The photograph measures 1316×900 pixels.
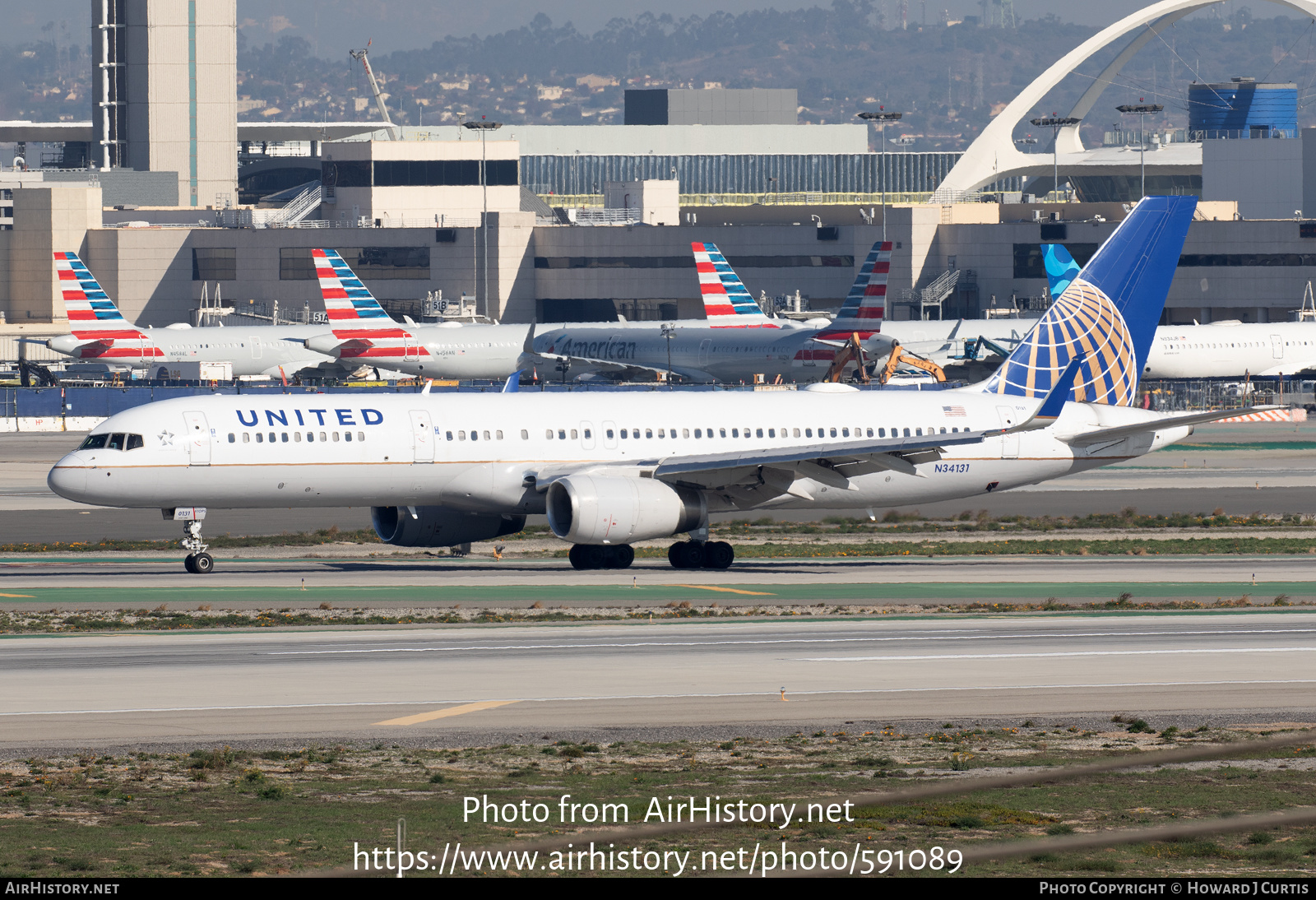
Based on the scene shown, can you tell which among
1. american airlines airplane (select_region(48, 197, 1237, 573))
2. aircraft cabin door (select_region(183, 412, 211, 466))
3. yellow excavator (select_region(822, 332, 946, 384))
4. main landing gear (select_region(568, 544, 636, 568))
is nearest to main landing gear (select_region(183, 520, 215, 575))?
american airlines airplane (select_region(48, 197, 1237, 573))

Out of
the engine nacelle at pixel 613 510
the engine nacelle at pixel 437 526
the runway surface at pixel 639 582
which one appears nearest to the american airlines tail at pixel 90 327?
the runway surface at pixel 639 582

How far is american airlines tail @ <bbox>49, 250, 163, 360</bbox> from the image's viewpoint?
5182 inches

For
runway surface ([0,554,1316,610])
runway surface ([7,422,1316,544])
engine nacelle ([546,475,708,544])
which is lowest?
runway surface ([7,422,1316,544])

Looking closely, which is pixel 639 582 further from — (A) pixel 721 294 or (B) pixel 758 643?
(A) pixel 721 294

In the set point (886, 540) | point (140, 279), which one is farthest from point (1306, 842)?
point (140, 279)

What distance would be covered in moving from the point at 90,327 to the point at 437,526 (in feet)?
306

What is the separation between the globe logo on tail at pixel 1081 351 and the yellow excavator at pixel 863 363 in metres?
56.3

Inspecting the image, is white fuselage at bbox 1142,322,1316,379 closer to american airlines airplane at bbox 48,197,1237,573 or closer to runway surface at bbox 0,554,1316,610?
american airlines airplane at bbox 48,197,1237,573

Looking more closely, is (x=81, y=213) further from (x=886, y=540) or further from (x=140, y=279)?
(x=886, y=540)

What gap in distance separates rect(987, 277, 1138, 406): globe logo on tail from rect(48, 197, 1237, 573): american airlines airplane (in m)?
0.05

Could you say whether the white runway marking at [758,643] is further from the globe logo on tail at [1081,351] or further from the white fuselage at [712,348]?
the white fuselage at [712,348]

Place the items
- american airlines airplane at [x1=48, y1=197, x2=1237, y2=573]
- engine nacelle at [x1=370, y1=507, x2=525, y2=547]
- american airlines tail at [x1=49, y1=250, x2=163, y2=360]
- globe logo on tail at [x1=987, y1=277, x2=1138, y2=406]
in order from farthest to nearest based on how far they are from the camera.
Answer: american airlines tail at [x1=49, y1=250, x2=163, y2=360] → globe logo on tail at [x1=987, y1=277, x2=1138, y2=406] → engine nacelle at [x1=370, y1=507, x2=525, y2=547] → american airlines airplane at [x1=48, y1=197, x2=1237, y2=573]
